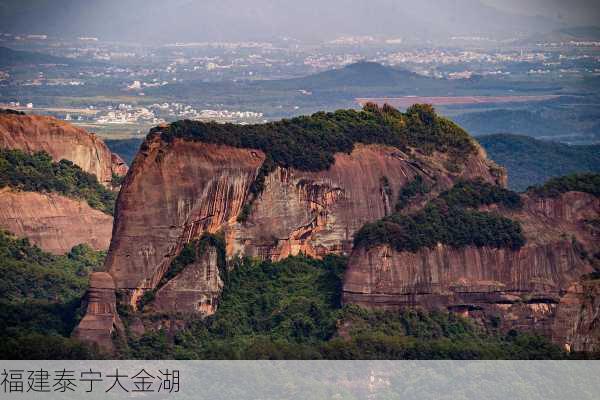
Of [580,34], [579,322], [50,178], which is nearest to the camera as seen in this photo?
[579,322]

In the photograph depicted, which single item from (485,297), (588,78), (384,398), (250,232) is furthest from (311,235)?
(588,78)

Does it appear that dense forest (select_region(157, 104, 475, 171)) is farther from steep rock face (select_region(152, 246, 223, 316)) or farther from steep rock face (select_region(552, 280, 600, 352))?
steep rock face (select_region(552, 280, 600, 352))

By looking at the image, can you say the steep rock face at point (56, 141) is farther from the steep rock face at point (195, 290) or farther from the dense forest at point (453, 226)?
the steep rock face at point (195, 290)

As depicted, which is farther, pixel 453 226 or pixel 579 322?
pixel 453 226

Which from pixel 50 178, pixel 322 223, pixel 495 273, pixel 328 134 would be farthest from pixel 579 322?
pixel 50 178

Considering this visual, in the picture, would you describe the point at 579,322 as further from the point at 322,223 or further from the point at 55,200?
the point at 55,200

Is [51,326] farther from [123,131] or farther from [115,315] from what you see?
[123,131]

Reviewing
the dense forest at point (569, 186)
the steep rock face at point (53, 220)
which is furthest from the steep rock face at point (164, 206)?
the steep rock face at point (53, 220)
